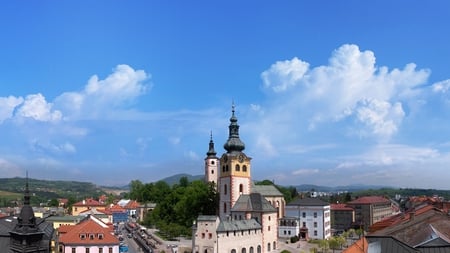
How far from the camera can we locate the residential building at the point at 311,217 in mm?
90062

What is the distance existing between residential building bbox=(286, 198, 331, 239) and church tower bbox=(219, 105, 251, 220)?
1723 cm

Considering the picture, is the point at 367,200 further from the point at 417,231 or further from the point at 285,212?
the point at 417,231

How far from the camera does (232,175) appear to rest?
77.1 metres

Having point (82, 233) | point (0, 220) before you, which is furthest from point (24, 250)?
point (82, 233)

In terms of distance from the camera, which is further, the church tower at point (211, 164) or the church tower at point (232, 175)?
the church tower at point (211, 164)

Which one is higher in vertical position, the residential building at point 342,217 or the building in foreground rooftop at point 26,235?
the building in foreground rooftop at point 26,235

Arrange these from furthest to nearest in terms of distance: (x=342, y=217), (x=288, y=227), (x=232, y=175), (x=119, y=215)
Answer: (x=119, y=215) < (x=342, y=217) < (x=288, y=227) < (x=232, y=175)

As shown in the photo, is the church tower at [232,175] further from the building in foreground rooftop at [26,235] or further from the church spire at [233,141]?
the building in foreground rooftop at [26,235]

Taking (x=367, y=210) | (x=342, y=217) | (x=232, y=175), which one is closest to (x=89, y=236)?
(x=232, y=175)

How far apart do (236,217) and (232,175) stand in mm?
6567

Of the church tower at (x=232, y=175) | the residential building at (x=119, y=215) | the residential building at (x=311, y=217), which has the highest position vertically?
the church tower at (x=232, y=175)

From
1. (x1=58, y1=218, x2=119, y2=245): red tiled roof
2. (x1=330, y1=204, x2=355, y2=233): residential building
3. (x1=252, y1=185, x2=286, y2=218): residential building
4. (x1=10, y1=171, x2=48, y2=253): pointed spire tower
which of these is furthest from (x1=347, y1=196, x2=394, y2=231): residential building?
(x1=10, y1=171, x2=48, y2=253): pointed spire tower

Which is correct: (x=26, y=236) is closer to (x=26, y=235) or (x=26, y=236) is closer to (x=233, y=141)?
(x=26, y=235)

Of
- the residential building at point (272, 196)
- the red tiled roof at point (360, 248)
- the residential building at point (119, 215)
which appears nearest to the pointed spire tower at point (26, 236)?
the red tiled roof at point (360, 248)
